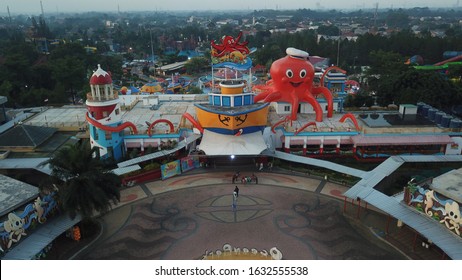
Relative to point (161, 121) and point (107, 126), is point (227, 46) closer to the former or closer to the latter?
point (161, 121)

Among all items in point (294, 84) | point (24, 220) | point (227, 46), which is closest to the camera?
point (24, 220)

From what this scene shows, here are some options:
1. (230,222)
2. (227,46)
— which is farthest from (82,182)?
(227,46)

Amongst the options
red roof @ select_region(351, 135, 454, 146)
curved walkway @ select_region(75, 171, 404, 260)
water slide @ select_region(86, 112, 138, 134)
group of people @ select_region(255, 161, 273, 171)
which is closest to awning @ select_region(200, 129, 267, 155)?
group of people @ select_region(255, 161, 273, 171)

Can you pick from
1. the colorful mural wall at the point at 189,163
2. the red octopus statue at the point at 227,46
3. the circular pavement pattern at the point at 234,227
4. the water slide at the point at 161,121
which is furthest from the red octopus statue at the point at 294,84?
the circular pavement pattern at the point at 234,227

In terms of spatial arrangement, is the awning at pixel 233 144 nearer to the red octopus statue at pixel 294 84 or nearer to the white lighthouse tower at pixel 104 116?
the red octopus statue at pixel 294 84

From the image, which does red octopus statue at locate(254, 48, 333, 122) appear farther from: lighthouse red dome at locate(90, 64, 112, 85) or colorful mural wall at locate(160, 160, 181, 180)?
lighthouse red dome at locate(90, 64, 112, 85)

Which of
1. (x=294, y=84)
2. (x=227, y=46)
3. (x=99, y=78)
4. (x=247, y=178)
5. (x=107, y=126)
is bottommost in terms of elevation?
(x=247, y=178)
